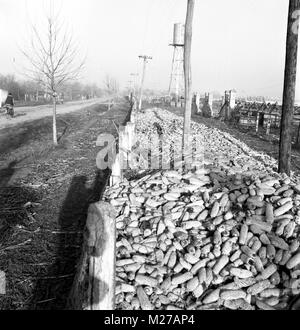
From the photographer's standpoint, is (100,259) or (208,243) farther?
(208,243)

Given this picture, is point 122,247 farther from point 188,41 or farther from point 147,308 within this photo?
point 188,41

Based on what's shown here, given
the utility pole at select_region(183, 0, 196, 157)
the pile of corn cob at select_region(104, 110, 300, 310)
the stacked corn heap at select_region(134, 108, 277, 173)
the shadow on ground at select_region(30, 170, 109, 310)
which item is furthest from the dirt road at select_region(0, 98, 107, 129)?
the pile of corn cob at select_region(104, 110, 300, 310)

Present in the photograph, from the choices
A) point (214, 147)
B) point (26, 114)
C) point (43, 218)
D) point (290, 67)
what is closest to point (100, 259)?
point (43, 218)

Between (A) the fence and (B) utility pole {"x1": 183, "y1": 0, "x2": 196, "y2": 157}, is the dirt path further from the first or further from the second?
(B) utility pole {"x1": 183, "y1": 0, "x2": 196, "y2": 157}

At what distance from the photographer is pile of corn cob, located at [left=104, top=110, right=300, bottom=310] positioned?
14.2 feet

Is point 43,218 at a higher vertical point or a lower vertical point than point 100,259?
lower

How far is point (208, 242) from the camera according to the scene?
4977 millimetres

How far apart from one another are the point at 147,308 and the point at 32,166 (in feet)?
28.8

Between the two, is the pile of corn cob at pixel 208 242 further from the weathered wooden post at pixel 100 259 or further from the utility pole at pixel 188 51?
the utility pole at pixel 188 51

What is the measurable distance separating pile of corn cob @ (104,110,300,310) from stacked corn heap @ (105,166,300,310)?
0.5 inches

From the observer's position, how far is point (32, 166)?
1169 centimetres

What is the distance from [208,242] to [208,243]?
0.02 metres

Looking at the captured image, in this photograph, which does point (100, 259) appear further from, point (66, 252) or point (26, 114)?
point (26, 114)

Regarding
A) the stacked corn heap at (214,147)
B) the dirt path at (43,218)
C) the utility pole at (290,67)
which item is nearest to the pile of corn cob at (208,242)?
the dirt path at (43,218)
